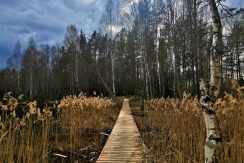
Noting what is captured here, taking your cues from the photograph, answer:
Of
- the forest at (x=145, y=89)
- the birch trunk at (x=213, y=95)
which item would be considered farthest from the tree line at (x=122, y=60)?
the birch trunk at (x=213, y=95)

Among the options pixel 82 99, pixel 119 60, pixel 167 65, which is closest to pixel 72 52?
pixel 119 60

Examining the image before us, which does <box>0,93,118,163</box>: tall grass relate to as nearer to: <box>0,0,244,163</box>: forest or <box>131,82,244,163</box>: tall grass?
<box>0,0,244,163</box>: forest

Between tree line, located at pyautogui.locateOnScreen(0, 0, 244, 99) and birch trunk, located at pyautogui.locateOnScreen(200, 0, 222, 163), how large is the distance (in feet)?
51.9

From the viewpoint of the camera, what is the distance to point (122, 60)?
5022cm

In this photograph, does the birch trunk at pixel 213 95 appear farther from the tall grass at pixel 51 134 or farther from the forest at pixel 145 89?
the tall grass at pixel 51 134

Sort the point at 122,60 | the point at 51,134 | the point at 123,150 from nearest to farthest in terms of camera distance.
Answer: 1. the point at 123,150
2. the point at 51,134
3. the point at 122,60

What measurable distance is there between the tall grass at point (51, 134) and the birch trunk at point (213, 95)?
2.03m

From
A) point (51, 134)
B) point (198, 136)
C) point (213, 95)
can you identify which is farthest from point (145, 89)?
point (213, 95)

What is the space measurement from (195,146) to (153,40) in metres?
25.1

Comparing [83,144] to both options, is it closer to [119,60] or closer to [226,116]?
[226,116]

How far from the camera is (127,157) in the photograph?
630 centimetres

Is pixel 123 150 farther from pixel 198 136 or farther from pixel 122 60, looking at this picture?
pixel 122 60

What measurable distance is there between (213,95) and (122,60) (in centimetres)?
4624

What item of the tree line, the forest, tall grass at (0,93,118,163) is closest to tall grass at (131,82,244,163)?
the forest
